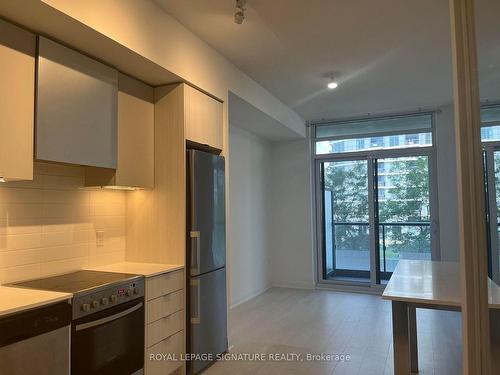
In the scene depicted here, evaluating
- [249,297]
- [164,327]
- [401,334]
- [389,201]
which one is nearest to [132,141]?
[164,327]

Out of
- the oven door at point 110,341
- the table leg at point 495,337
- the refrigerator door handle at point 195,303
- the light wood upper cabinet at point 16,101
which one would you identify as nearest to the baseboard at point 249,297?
the refrigerator door handle at point 195,303

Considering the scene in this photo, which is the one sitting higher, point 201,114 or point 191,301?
point 201,114

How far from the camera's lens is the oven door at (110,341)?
2080mm

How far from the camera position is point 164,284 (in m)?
2.77

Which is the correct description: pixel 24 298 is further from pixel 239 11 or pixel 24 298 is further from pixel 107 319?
pixel 239 11

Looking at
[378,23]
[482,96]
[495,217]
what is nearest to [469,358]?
[495,217]

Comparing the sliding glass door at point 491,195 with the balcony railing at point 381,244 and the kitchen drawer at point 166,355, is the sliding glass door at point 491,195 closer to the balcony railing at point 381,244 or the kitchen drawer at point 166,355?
the kitchen drawer at point 166,355

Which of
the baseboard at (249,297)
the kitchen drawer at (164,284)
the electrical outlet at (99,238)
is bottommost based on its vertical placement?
the baseboard at (249,297)

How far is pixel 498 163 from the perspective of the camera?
5.05 ft

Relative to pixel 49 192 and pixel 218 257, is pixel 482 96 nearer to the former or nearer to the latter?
pixel 218 257

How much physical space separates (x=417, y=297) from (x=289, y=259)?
429cm

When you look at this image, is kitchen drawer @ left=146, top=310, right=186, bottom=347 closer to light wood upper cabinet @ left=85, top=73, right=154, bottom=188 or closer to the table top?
light wood upper cabinet @ left=85, top=73, right=154, bottom=188

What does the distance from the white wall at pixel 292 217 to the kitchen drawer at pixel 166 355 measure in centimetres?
366

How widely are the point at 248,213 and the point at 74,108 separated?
358 cm
